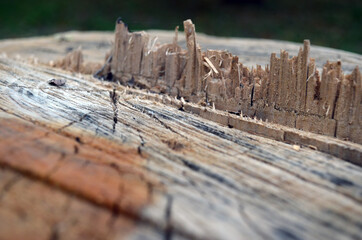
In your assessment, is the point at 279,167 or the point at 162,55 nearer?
the point at 279,167

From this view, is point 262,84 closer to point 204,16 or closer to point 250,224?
point 250,224

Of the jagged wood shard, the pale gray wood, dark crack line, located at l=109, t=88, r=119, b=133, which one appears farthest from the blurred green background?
the pale gray wood

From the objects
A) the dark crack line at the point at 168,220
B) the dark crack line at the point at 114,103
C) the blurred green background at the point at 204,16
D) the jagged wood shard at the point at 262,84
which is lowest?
the dark crack line at the point at 168,220

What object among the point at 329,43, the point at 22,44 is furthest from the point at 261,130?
the point at 329,43

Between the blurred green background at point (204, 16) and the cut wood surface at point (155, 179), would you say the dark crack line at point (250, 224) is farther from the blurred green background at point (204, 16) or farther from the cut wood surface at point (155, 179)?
the blurred green background at point (204, 16)

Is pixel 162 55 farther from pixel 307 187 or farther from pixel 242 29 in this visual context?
pixel 242 29

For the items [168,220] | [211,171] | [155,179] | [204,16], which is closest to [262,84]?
[211,171]

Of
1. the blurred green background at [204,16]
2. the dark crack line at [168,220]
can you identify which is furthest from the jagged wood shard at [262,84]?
the blurred green background at [204,16]
